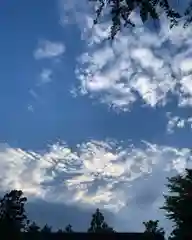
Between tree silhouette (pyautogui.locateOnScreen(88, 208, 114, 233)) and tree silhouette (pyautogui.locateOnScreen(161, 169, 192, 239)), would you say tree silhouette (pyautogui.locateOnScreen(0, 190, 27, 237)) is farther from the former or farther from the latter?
tree silhouette (pyautogui.locateOnScreen(161, 169, 192, 239))

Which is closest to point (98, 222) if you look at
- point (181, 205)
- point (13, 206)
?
point (13, 206)

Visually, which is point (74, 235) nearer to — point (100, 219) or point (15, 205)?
point (15, 205)

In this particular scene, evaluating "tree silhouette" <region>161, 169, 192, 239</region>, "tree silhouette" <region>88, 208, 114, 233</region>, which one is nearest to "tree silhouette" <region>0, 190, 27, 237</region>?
"tree silhouette" <region>88, 208, 114, 233</region>

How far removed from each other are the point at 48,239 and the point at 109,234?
6.58 metres

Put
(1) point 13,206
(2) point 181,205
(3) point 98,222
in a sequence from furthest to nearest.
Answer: (3) point 98,222 < (1) point 13,206 < (2) point 181,205

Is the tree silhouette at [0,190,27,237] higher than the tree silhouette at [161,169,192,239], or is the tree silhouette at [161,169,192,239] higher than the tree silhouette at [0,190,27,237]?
the tree silhouette at [0,190,27,237]

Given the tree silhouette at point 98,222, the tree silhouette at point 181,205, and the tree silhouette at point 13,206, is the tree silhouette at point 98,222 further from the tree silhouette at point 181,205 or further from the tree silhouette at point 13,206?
the tree silhouette at point 181,205

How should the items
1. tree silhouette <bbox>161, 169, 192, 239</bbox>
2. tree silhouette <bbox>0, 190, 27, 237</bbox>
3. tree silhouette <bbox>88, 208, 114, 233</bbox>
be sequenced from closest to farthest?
tree silhouette <bbox>161, 169, 192, 239</bbox> → tree silhouette <bbox>0, 190, 27, 237</bbox> → tree silhouette <bbox>88, 208, 114, 233</bbox>

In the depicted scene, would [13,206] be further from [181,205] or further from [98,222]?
[181,205]

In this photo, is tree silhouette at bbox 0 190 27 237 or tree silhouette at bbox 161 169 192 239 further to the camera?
tree silhouette at bbox 0 190 27 237

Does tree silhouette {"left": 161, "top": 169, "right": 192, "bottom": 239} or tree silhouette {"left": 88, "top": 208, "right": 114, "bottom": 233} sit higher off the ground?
tree silhouette {"left": 88, "top": 208, "right": 114, "bottom": 233}

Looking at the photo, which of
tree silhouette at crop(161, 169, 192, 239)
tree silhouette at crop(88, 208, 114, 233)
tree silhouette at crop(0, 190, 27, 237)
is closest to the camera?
tree silhouette at crop(161, 169, 192, 239)

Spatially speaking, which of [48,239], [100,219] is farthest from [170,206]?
[100,219]

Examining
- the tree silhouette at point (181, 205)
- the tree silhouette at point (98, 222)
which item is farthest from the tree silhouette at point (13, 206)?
the tree silhouette at point (181, 205)
